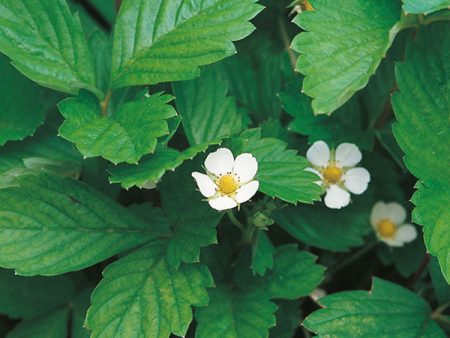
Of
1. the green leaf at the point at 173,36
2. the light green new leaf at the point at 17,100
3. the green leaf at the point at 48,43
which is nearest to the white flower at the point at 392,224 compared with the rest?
the green leaf at the point at 173,36

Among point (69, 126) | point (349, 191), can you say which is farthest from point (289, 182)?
point (69, 126)

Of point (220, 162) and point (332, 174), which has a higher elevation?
point (220, 162)

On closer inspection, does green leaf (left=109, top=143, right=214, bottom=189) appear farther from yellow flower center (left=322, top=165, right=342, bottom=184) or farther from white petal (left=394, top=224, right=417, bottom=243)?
white petal (left=394, top=224, right=417, bottom=243)

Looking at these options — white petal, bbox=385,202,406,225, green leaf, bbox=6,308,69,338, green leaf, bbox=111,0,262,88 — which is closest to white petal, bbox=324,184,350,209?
white petal, bbox=385,202,406,225

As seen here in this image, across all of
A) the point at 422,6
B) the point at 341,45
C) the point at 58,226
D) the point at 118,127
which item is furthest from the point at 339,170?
the point at 58,226

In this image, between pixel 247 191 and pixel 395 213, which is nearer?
pixel 247 191

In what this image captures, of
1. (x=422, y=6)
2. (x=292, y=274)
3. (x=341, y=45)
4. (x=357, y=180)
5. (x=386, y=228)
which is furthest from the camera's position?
(x=386, y=228)

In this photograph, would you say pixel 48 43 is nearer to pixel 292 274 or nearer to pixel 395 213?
pixel 292 274
